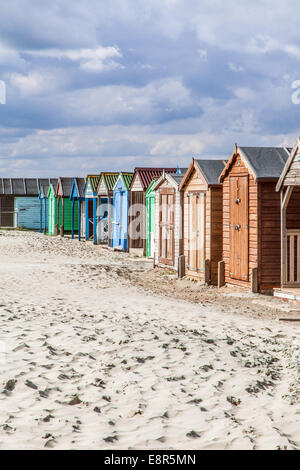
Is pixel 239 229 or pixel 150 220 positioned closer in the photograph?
pixel 239 229

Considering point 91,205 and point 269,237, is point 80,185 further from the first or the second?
point 269,237

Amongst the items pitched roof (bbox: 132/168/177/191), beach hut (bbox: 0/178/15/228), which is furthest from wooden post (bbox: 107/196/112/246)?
beach hut (bbox: 0/178/15/228)

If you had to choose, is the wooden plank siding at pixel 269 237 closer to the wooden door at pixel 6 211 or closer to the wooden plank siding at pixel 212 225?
the wooden plank siding at pixel 212 225

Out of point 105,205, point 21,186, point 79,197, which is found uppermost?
point 21,186

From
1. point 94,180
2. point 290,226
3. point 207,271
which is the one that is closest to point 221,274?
point 207,271

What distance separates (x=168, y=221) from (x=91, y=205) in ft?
48.8

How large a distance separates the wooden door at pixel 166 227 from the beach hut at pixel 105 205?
861cm

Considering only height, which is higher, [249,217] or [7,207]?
[7,207]

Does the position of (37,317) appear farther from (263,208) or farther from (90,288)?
(263,208)

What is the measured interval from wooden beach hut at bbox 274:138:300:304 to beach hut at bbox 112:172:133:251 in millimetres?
12156

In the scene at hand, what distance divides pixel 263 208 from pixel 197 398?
827 centimetres

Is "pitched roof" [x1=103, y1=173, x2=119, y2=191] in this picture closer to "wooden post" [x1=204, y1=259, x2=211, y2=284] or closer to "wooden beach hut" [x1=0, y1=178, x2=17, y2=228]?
"wooden post" [x1=204, y1=259, x2=211, y2=284]

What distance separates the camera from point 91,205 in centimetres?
3394
